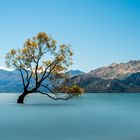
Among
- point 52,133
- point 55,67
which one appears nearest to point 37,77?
point 55,67

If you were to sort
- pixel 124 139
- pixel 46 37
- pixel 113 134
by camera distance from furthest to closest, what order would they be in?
pixel 46 37
pixel 113 134
pixel 124 139

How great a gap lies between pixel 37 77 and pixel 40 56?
17.8ft

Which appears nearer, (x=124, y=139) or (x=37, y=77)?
(x=124, y=139)

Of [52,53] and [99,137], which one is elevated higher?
[52,53]

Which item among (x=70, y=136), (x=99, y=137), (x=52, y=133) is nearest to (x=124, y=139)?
(x=99, y=137)

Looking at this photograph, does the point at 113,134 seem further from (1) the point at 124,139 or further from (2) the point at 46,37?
(2) the point at 46,37

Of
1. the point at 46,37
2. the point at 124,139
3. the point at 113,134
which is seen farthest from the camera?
the point at 46,37

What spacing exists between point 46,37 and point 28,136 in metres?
54.6

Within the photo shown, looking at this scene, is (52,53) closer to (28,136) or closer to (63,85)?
(63,85)

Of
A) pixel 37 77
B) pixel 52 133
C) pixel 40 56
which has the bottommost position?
pixel 52 133

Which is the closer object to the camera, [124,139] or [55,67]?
[124,139]

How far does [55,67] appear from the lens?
86.8 m

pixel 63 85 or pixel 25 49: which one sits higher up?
pixel 25 49

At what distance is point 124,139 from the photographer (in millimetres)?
29734
